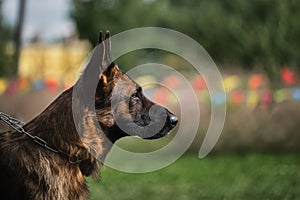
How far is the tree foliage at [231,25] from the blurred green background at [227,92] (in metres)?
0.04

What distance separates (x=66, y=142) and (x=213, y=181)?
548 centimetres

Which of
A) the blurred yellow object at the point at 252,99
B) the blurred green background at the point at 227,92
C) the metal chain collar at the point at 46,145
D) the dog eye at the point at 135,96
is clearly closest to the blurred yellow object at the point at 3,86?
the blurred green background at the point at 227,92

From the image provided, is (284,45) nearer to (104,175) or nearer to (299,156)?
(299,156)

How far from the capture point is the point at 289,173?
33.7 ft

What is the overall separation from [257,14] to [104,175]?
55.9 feet

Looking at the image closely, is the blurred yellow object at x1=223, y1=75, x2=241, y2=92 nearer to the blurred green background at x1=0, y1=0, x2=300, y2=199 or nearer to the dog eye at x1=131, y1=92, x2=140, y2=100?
the blurred green background at x1=0, y1=0, x2=300, y2=199

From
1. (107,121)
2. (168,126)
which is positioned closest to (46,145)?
(107,121)

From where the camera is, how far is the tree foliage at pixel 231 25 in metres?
22.0

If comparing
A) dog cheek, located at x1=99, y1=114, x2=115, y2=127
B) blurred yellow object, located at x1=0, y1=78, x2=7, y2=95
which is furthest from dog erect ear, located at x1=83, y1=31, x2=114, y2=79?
blurred yellow object, located at x1=0, y1=78, x2=7, y2=95

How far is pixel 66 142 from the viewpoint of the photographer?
5016 mm

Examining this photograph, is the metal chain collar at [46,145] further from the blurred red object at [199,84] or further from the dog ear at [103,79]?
the blurred red object at [199,84]

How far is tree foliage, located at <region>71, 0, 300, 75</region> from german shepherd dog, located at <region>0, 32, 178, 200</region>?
1491 centimetres

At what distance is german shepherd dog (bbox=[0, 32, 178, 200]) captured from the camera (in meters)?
4.78

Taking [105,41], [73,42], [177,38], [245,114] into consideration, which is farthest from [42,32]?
[105,41]
